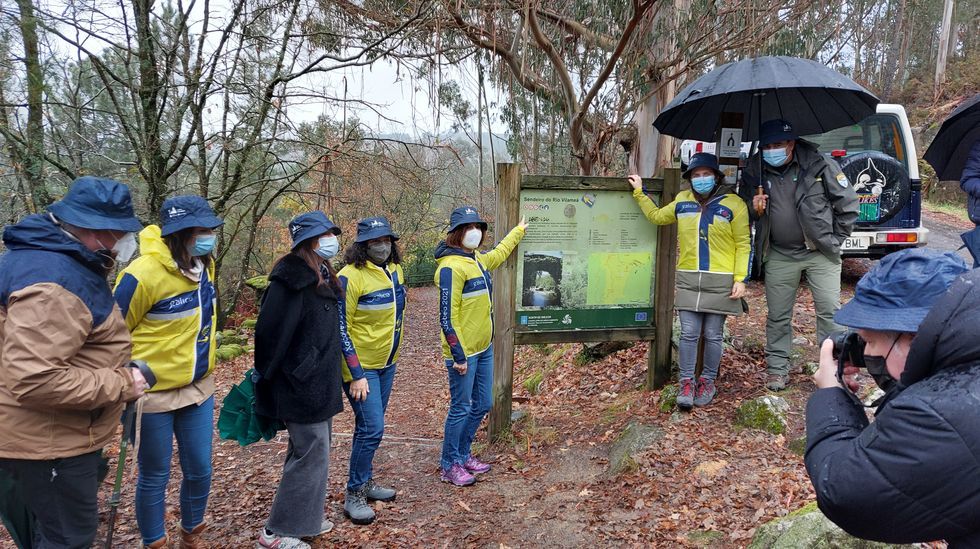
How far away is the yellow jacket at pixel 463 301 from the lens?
418 centimetres

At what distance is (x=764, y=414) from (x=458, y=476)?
7.90ft

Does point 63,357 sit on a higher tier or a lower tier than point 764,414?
higher

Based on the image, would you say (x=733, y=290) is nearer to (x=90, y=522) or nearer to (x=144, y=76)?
(x=90, y=522)

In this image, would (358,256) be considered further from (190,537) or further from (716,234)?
(716,234)

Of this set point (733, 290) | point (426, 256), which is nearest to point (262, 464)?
point (733, 290)

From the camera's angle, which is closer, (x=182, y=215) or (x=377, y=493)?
(x=182, y=215)

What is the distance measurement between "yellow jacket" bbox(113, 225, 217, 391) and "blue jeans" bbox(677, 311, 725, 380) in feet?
11.7

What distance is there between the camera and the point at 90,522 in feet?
8.36

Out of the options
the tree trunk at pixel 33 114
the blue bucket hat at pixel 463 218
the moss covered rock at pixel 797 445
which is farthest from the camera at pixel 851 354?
the tree trunk at pixel 33 114

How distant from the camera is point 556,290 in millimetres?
4977

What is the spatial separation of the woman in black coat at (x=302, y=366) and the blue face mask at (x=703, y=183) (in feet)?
9.18

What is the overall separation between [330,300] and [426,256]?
22.3 meters

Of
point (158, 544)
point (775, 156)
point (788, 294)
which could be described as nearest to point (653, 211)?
point (775, 156)

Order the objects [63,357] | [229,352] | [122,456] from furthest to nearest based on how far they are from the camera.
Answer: [229,352], [122,456], [63,357]
